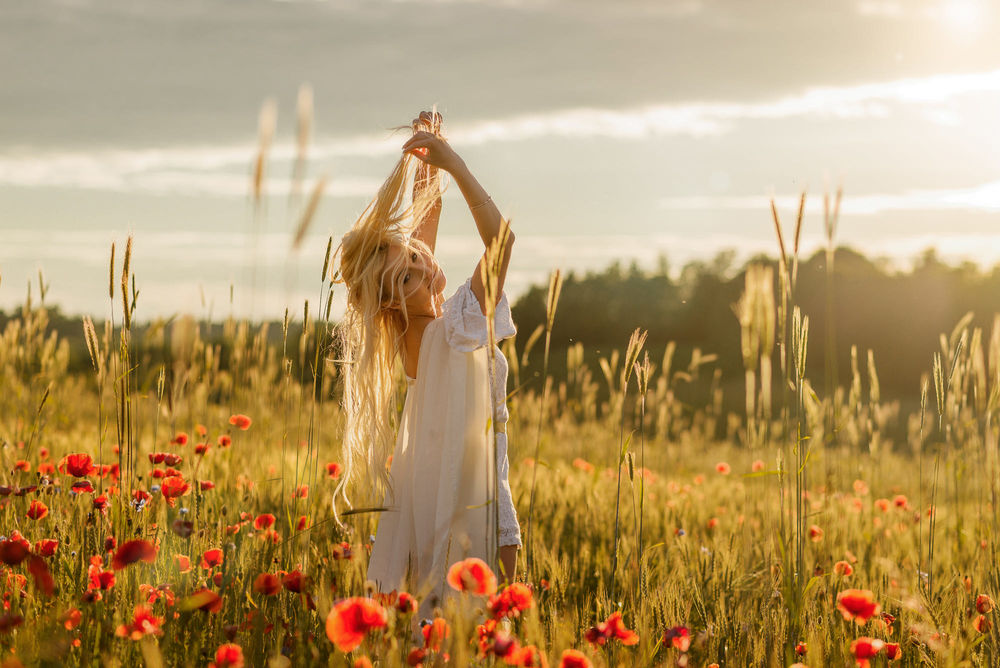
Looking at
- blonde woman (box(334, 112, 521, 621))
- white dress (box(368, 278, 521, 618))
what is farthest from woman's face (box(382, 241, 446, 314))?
white dress (box(368, 278, 521, 618))

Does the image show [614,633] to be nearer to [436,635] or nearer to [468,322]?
[436,635]

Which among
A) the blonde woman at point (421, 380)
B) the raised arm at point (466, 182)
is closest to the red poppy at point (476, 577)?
the blonde woman at point (421, 380)

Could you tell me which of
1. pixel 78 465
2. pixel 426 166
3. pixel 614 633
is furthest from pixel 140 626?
pixel 426 166

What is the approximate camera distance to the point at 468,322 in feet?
7.29

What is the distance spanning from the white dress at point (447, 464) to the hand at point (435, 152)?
370mm

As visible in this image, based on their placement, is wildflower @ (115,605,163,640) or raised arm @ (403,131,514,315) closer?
wildflower @ (115,605,163,640)

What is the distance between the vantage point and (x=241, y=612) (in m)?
1.74

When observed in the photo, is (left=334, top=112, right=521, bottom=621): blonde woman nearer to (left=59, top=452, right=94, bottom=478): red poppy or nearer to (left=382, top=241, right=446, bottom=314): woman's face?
(left=382, top=241, right=446, bottom=314): woman's face

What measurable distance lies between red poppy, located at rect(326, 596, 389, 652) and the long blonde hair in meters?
1.21

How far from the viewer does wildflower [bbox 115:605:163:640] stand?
1.36 meters

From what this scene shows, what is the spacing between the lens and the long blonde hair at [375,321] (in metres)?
2.41

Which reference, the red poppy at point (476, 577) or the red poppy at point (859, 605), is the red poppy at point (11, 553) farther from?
the red poppy at point (859, 605)

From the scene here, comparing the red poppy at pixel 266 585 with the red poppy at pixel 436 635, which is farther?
the red poppy at pixel 266 585

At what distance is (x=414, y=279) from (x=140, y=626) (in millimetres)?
1356
